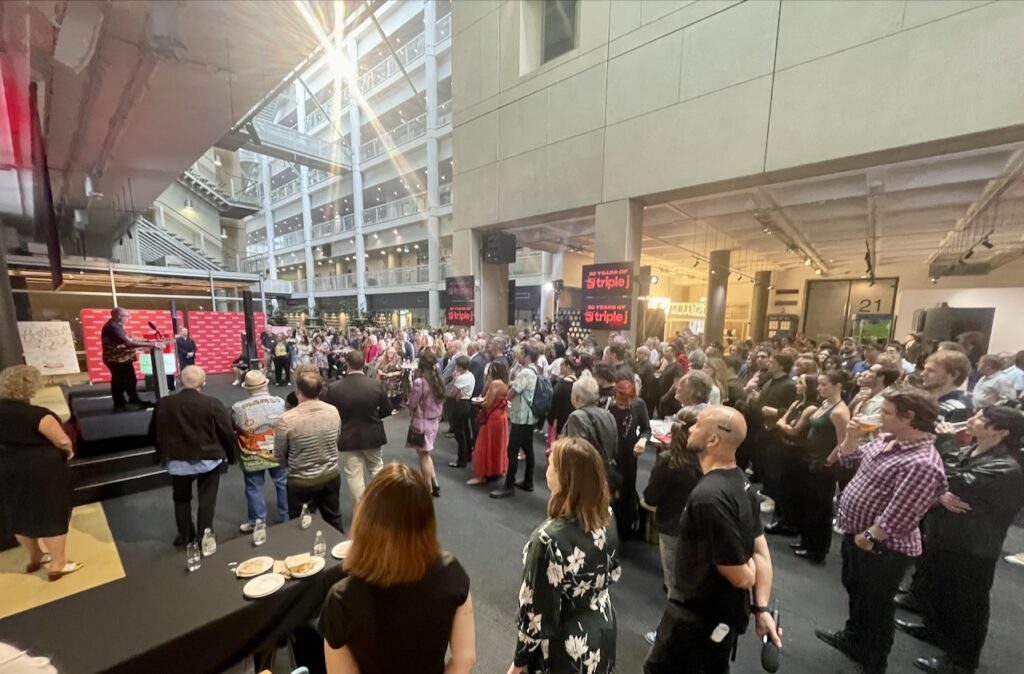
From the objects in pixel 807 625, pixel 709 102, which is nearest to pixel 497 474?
pixel 807 625

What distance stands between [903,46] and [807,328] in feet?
58.2

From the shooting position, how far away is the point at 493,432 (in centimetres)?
464

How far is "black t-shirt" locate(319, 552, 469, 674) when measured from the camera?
1.12 meters

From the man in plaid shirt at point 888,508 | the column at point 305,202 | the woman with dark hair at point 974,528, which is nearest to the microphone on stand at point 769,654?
the man in plaid shirt at point 888,508

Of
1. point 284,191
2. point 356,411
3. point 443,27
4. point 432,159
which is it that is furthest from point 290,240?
point 356,411

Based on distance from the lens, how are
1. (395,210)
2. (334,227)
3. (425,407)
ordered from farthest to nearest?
(334,227) → (395,210) → (425,407)

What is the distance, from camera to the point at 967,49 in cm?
402

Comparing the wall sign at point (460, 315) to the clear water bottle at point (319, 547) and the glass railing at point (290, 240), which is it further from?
the glass railing at point (290, 240)

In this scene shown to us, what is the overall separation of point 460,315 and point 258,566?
7.44 m

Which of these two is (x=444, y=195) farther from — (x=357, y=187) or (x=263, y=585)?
(x=263, y=585)

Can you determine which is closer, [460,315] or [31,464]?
[31,464]

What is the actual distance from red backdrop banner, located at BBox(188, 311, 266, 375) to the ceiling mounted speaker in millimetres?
9979

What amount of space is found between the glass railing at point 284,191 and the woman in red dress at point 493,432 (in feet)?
94.5

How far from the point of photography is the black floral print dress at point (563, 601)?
1.46m
